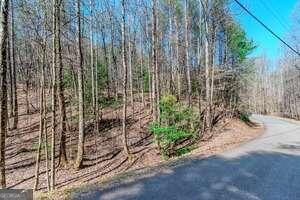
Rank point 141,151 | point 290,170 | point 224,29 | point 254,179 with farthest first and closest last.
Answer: point 224,29 < point 141,151 < point 290,170 < point 254,179

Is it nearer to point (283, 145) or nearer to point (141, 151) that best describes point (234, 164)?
point (283, 145)

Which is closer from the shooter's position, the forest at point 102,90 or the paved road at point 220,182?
the paved road at point 220,182

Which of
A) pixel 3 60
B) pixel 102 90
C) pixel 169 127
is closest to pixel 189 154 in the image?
pixel 169 127

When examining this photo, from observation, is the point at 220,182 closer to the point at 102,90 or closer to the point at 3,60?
the point at 3,60

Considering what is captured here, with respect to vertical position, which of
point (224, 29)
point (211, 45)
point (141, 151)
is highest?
point (224, 29)

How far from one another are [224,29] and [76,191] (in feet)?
81.2

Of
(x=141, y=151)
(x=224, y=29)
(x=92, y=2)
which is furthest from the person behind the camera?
(x=224, y=29)

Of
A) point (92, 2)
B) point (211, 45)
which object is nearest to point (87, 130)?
point (92, 2)

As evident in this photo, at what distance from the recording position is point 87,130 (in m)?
25.3

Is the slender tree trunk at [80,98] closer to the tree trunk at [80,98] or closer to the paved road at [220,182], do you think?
the tree trunk at [80,98]

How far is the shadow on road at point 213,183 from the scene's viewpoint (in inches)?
323

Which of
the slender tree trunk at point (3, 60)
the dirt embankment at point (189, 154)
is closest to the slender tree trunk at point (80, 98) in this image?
the dirt embankment at point (189, 154)

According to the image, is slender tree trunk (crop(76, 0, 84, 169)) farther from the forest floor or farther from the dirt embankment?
the dirt embankment

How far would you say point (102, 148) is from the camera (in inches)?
858
